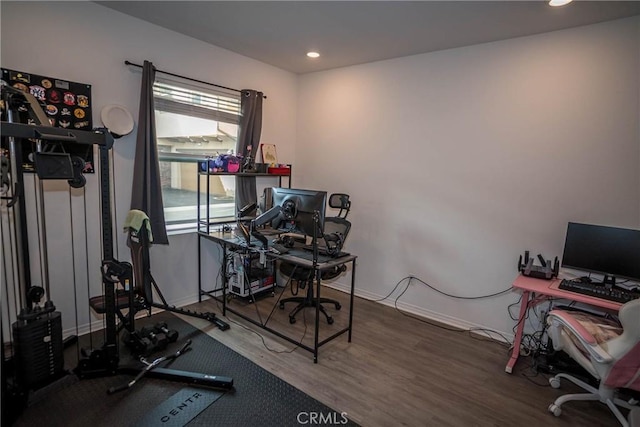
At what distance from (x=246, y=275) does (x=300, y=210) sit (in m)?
1.25

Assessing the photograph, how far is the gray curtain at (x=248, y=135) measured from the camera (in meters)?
3.81

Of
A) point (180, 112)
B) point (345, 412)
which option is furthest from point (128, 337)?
point (180, 112)

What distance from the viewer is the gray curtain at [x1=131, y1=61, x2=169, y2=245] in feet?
9.65

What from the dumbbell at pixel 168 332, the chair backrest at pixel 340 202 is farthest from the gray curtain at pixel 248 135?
the dumbbell at pixel 168 332

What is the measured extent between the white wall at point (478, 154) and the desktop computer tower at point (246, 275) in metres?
1.14

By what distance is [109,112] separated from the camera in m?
2.80

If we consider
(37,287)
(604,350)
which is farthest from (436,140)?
(37,287)

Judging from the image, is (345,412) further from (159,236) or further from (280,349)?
(159,236)

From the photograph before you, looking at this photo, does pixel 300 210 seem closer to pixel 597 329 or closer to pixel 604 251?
pixel 597 329

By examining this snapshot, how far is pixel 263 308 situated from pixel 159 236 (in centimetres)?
126

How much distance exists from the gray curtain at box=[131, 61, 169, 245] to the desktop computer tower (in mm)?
966

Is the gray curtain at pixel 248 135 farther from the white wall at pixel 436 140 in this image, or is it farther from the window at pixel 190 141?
the white wall at pixel 436 140
